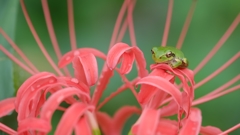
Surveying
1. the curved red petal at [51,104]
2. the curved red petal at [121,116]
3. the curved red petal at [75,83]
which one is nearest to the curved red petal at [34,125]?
the curved red petal at [51,104]

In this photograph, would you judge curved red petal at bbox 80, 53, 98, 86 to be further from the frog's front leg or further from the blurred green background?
the blurred green background

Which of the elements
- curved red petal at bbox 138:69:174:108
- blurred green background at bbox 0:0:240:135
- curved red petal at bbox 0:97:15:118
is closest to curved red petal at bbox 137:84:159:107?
curved red petal at bbox 138:69:174:108

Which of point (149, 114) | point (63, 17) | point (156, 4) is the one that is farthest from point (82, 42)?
point (149, 114)

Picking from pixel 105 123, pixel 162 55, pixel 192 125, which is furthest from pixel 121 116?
pixel 192 125

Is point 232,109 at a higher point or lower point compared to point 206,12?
lower

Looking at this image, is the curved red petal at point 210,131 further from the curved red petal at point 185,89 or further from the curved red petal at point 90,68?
the curved red petal at point 90,68

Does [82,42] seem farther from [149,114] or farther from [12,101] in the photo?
[149,114]

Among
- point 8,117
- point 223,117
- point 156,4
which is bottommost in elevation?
point 223,117
